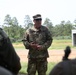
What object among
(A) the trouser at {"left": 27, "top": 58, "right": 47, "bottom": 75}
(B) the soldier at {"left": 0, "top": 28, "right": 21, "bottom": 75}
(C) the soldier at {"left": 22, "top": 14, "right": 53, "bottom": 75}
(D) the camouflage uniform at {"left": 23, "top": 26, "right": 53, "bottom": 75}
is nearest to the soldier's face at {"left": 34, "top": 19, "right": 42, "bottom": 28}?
(C) the soldier at {"left": 22, "top": 14, "right": 53, "bottom": 75}

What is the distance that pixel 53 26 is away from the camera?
368 ft

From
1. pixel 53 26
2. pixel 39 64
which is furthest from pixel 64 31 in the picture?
pixel 39 64

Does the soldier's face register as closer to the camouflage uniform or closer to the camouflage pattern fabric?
the camouflage uniform

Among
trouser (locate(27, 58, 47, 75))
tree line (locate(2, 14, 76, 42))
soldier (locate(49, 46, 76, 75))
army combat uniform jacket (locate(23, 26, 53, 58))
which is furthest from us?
tree line (locate(2, 14, 76, 42))

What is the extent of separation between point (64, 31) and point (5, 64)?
9157 centimetres

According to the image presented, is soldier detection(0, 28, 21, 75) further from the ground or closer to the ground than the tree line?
further from the ground

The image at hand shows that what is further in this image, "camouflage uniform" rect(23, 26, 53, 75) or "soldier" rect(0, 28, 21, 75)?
"camouflage uniform" rect(23, 26, 53, 75)

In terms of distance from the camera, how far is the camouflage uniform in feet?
21.6

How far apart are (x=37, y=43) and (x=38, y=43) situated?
0.02 m

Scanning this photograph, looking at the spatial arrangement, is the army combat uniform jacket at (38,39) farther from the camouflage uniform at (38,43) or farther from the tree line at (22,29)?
the tree line at (22,29)

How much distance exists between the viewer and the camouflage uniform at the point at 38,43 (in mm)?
6578

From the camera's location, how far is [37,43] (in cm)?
658

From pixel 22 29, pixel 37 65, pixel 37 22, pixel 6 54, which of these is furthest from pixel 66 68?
pixel 22 29

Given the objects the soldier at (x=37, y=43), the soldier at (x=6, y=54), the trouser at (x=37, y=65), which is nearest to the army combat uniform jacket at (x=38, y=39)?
the soldier at (x=37, y=43)
